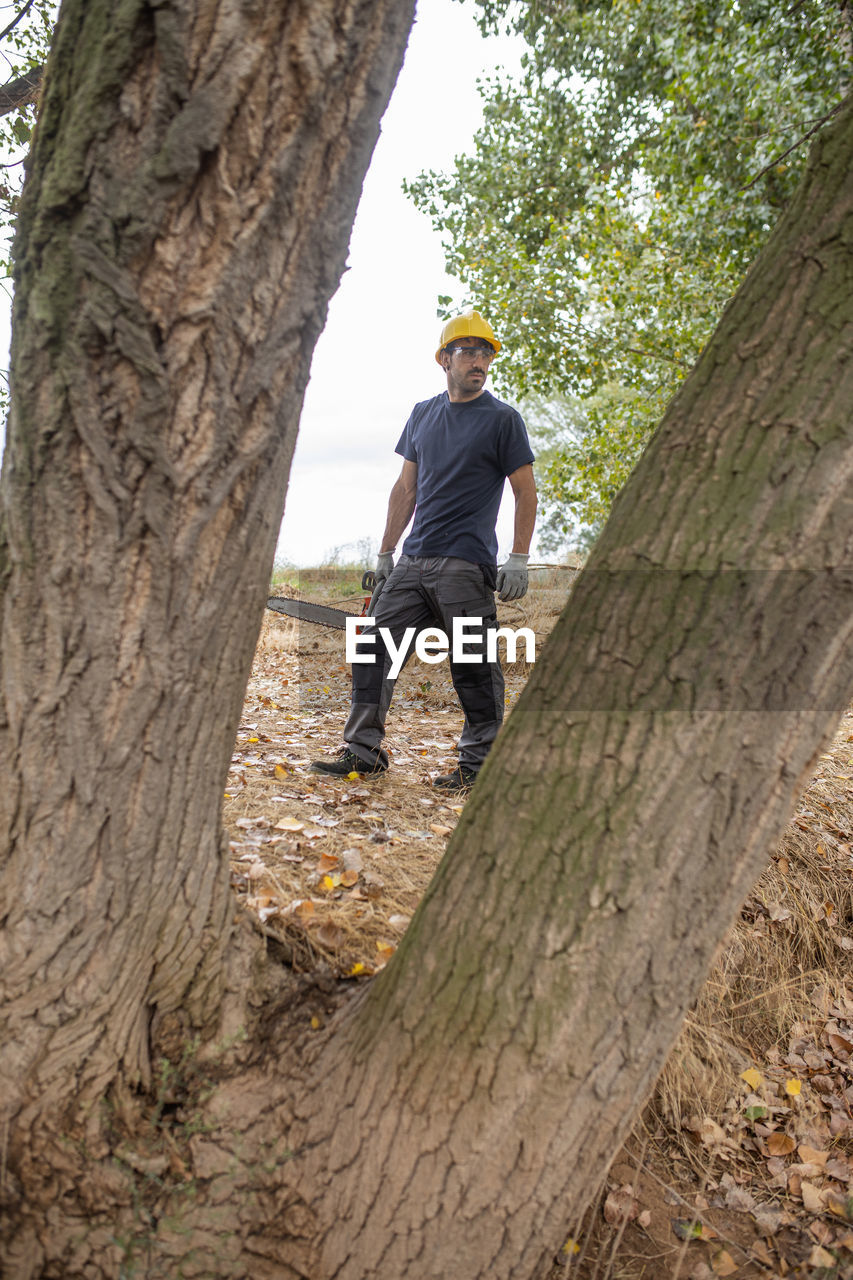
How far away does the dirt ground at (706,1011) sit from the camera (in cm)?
216

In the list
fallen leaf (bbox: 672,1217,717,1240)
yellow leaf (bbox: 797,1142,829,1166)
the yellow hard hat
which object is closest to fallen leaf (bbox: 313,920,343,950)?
fallen leaf (bbox: 672,1217,717,1240)

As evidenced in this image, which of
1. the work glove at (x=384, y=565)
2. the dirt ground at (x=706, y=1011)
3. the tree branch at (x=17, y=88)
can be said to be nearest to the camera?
the dirt ground at (x=706, y=1011)

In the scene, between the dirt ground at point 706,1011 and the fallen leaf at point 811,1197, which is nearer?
the dirt ground at point 706,1011

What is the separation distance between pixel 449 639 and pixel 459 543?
1.64 feet

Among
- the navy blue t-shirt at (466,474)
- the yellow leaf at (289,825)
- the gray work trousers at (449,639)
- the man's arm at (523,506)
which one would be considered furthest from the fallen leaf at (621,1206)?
the man's arm at (523,506)

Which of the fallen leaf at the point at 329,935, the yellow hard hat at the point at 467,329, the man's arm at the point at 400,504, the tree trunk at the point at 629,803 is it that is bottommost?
the fallen leaf at the point at 329,935

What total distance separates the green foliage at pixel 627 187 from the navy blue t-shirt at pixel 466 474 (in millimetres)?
3096

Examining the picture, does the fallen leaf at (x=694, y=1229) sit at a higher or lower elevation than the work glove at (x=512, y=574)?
lower

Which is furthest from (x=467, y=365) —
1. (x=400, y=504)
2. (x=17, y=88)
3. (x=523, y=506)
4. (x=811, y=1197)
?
(x=811, y=1197)

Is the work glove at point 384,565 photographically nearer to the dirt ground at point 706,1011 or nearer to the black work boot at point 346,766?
the black work boot at point 346,766

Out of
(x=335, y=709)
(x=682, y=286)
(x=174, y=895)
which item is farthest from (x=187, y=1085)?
(x=682, y=286)

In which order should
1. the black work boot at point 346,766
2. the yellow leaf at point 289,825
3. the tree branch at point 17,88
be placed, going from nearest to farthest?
1. the yellow leaf at point 289,825
2. the tree branch at point 17,88
3. the black work boot at point 346,766

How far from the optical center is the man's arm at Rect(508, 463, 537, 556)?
13.0 ft

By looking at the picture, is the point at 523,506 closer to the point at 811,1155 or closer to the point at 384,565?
the point at 384,565
